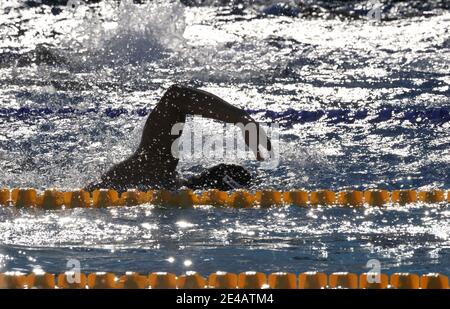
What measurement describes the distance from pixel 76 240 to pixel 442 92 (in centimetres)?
507

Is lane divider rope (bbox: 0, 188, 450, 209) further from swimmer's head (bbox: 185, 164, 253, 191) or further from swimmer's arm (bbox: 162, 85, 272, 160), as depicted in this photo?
swimmer's arm (bbox: 162, 85, 272, 160)

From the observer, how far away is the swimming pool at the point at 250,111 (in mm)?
4379

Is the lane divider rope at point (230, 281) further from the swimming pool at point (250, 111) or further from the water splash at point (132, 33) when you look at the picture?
the water splash at point (132, 33)

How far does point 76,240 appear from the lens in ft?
14.8

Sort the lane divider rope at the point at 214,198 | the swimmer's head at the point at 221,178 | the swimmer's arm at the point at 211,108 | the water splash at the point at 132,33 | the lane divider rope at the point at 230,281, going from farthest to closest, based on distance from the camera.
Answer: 1. the water splash at the point at 132,33
2. the swimmer's head at the point at 221,178
3. the lane divider rope at the point at 214,198
4. the swimmer's arm at the point at 211,108
5. the lane divider rope at the point at 230,281

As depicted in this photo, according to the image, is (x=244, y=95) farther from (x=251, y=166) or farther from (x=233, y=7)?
(x=233, y=7)

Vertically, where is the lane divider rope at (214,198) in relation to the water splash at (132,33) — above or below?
below

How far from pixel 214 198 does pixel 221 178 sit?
0.52 ft

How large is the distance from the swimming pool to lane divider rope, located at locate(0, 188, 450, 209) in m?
0.09

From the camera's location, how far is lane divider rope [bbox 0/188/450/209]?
528cm

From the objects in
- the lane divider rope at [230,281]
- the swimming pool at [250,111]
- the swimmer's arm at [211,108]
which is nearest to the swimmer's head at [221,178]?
the swimming pool at [250,111]

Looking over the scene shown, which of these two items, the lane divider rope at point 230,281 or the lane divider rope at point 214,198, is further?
the lane divider rope at point 214,198

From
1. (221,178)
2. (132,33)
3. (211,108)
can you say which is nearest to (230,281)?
(211,108)

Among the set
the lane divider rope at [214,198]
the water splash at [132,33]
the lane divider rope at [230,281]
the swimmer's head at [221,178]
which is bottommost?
the lane divider rope at [230,281]
